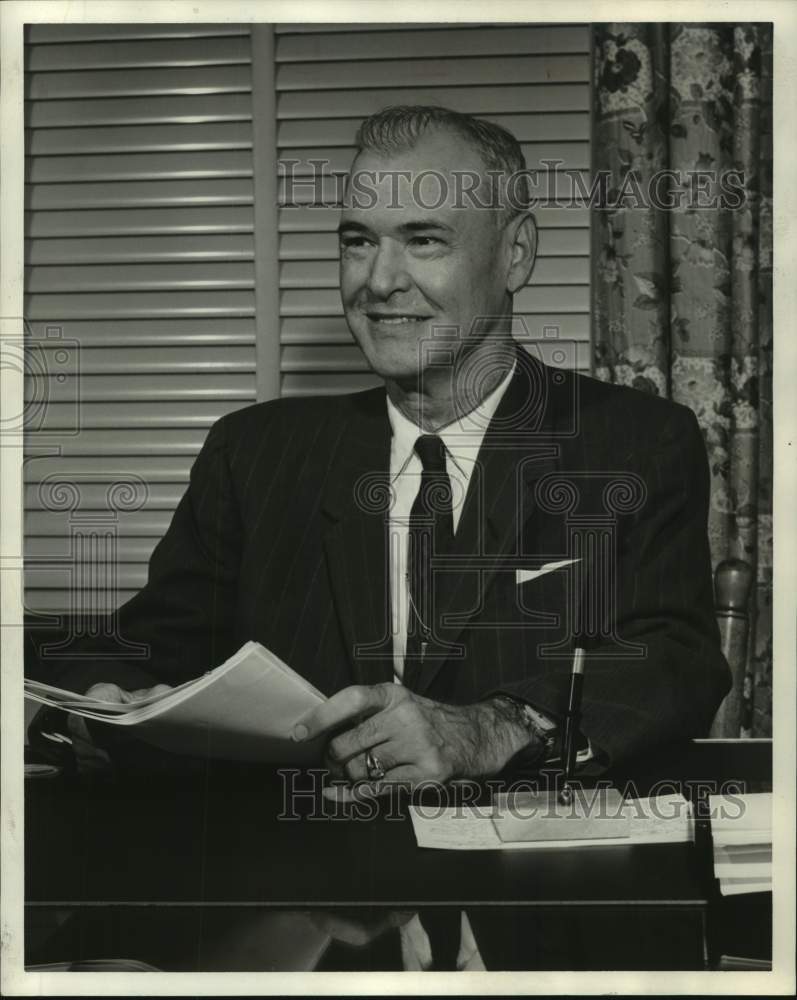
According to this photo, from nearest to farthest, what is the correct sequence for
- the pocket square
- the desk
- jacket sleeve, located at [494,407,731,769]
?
the desk → jacket sleeve, located at [494,407,731,769] → the pocket square

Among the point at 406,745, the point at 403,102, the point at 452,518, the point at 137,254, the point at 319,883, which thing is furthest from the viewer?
the point at 137,254

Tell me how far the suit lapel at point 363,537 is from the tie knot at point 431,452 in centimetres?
5

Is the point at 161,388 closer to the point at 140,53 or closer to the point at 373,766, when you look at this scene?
the point at 140,53

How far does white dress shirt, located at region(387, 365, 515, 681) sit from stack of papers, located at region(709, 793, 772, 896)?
1.41ft

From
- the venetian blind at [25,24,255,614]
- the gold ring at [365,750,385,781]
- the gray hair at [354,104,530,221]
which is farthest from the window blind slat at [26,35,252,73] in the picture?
the gold ring at [365,750,385,781]

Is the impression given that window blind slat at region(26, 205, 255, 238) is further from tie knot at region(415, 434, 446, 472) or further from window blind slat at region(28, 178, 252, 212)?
tie knot at region(415, 434, 446, 472)

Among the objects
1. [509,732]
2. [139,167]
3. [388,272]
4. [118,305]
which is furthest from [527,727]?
[139,167]

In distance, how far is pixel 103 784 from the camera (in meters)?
1.25

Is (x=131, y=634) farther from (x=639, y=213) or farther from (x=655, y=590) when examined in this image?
(x=639, y=213)

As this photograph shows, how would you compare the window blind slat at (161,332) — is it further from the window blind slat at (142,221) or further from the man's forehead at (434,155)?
the man's forehead at (434,155)

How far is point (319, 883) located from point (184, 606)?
557 mm

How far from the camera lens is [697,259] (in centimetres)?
177

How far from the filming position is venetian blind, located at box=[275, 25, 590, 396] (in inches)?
61.8

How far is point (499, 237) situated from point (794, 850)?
2.83ft
